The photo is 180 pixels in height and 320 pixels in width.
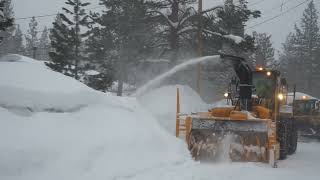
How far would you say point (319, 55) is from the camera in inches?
2682

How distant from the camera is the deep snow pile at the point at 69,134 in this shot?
7973 millimetres

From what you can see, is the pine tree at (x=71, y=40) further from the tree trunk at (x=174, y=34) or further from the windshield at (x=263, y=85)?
the windshield at (x=263, y=85)

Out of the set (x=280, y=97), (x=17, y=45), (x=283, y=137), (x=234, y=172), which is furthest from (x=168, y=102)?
(x=17, y=45)

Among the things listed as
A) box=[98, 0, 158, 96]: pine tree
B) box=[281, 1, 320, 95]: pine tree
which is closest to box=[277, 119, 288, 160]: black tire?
box=[98, 0, 158, 96]: pine tree

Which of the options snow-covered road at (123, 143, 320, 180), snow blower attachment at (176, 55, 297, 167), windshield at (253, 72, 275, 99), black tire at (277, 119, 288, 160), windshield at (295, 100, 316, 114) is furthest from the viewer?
windshield at (295, 100, 316, 114)

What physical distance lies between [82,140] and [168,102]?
46.8 ft

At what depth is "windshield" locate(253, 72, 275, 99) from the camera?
50.5 feet

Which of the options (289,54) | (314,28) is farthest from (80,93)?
(289,54)

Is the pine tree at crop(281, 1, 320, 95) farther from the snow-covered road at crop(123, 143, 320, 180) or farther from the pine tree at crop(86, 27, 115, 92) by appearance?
the snow-covered road at crop(123, 143, 320, 180)

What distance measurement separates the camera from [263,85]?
15500mm

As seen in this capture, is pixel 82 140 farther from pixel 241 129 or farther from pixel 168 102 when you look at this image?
pixel 168 102

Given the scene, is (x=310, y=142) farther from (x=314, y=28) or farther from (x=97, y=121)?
(x=314, y=28)

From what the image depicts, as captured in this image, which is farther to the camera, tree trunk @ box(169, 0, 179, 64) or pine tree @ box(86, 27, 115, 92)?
pine tree @ box(86, 27, 115, 92)

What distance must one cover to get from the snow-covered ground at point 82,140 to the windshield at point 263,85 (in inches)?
112
